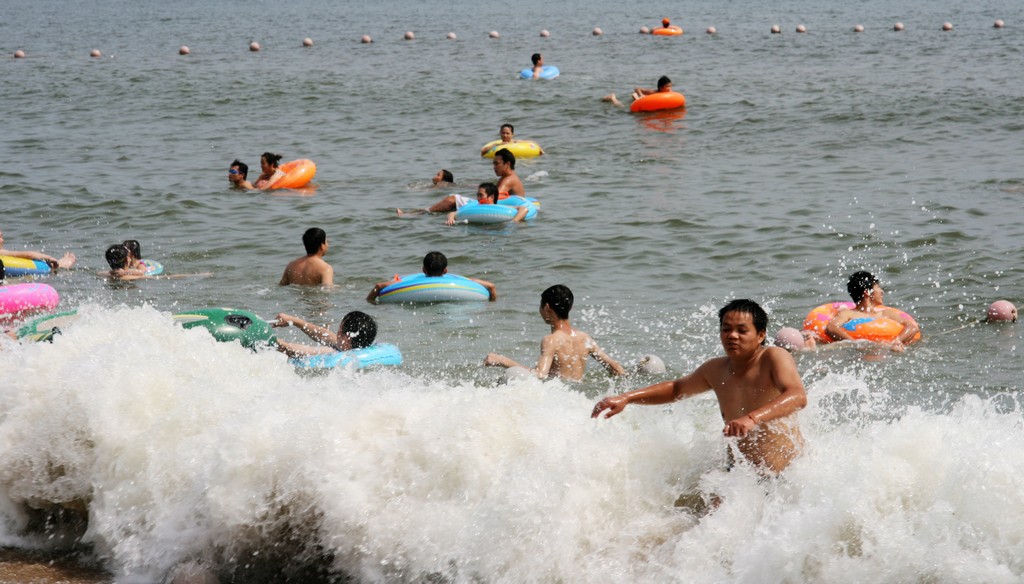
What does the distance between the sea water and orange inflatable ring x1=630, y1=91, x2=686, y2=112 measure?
0.38 m

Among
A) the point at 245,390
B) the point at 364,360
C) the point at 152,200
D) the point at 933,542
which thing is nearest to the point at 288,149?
the point at 152,200

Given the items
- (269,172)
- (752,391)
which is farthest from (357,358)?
(269,172)

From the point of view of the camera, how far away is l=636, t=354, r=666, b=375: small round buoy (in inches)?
335

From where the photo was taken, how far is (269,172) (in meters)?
16.9

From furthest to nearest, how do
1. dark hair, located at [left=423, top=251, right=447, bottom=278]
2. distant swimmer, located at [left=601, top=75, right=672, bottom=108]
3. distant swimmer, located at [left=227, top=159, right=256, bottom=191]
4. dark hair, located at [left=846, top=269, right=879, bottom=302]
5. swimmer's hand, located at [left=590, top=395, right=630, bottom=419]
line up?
distant swimmer, located at [left=601, top=75, right=672, bottom=108] < distant swimmer, located at [left=227, top=159, right=256, bottom=191] < dark hair, located at [left=423, top=251, right=447, bottom=278] < dark hair, located at [left=846, top=269, right=879, bottom=302] < swimmer's hand, located at [left=590, top=395, right=630, bottom=419]

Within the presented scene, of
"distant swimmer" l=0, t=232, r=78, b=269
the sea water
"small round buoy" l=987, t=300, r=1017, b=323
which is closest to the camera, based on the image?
the sea water

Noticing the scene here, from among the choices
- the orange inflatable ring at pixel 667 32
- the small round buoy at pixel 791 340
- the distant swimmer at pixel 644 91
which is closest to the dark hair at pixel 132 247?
the small round buoy at pixel 791 340

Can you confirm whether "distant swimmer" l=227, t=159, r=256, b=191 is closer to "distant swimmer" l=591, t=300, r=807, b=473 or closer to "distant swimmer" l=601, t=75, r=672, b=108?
"distant swimmer" l=601, t=75, r=672, b=108

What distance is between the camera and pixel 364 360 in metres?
8.60

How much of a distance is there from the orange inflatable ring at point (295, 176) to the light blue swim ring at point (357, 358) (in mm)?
8357

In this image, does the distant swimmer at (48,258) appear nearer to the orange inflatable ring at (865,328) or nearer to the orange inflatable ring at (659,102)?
the orange inflatable ring at (865,328)

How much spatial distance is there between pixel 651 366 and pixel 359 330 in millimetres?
2170

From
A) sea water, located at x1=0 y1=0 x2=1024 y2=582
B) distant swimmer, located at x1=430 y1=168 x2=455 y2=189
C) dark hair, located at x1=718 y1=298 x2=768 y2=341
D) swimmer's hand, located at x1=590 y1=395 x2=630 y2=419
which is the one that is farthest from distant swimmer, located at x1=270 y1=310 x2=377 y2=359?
distant swimmer, located at x1=430 y1=168 x2=455 y2=189

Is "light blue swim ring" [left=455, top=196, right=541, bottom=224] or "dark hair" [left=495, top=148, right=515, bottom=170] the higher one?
"dark hair" [left=495, top=148, right=515, bottom=170]
